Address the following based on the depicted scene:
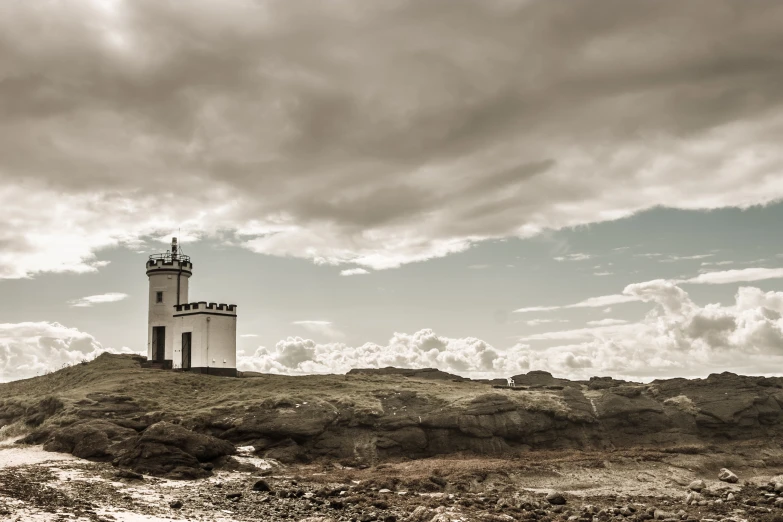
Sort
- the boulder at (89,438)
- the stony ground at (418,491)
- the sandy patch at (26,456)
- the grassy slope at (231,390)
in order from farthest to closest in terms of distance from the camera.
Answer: the grassy slope at (231,390)
the boulder at (89,438)
the sandy patch at (26,456)
the stony ground at (418,491)

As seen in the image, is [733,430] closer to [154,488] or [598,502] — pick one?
[598,502]

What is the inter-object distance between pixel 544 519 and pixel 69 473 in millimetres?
19716

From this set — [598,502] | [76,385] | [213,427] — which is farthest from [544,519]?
[76,385]

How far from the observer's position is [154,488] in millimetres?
28062

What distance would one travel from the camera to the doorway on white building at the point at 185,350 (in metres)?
54.3

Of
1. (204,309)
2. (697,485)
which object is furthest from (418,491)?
(204,309)

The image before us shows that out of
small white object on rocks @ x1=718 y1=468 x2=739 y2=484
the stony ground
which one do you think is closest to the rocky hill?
the stony ground

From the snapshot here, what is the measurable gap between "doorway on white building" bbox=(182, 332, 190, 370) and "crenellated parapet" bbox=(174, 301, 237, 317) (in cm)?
183

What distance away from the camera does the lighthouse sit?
175 ft

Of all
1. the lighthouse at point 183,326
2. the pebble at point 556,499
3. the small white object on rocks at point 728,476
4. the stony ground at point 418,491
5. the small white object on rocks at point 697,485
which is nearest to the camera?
the stony ground at point 418,491

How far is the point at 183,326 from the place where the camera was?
54594 mm

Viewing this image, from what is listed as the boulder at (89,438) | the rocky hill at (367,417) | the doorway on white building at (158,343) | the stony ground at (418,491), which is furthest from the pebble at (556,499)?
the doorway on white building at (158,343)

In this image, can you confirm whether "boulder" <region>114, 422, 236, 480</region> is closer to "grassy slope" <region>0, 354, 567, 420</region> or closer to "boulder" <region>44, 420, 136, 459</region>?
"boulder" <region>44, 420, 136, 459</region>

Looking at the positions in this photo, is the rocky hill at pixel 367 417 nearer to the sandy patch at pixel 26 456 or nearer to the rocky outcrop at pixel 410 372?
the sandy patch at pixel 26 456
